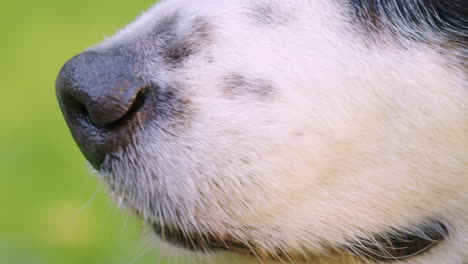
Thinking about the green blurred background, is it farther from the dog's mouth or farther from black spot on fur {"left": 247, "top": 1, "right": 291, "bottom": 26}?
black spot on fur {"left": 247, "top": 1, "right": 291, "bottom": 26}

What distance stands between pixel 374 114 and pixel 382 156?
13cm

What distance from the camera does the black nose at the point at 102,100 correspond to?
2.09 meters

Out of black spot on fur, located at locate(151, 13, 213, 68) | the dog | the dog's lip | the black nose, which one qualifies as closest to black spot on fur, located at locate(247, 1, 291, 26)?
the dog

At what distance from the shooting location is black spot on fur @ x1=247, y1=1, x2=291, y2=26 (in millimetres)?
2305

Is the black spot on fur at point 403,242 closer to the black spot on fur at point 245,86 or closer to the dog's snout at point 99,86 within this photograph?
the black spot on fur at point 245,86

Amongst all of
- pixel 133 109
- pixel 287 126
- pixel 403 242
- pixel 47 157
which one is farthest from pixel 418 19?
pixel 47 157

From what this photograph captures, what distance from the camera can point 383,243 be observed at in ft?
7.68

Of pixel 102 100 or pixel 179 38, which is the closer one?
pixel 102 100

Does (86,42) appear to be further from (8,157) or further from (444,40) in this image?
(444,40)

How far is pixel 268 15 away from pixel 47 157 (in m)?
3.45

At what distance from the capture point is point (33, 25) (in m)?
7.48

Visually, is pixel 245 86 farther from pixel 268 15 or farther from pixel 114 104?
pixel 114 104

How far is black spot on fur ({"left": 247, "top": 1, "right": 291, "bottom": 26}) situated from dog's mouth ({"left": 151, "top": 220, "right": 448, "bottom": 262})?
2.26 ft

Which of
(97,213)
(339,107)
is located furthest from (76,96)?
(97,213)
